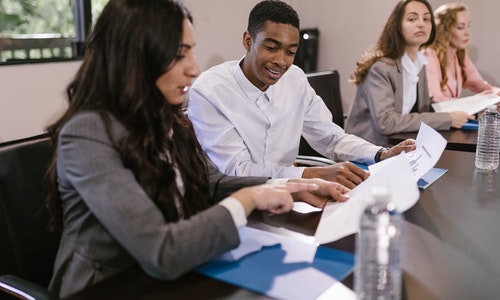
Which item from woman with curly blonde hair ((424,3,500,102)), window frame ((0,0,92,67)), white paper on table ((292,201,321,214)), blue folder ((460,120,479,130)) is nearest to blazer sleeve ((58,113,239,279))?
white paper on table ((292,201,321,214))

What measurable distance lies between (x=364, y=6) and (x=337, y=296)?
3879mm

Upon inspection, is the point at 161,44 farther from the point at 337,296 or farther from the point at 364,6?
the point at 364,6

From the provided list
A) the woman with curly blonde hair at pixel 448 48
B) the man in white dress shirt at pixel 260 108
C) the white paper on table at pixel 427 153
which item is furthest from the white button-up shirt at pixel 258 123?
the woman with curly blonde hair at pixel 448 48

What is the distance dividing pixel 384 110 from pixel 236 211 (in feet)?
5.48

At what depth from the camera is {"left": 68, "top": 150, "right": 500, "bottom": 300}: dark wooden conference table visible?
959mm

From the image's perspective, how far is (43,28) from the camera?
10.7 feet

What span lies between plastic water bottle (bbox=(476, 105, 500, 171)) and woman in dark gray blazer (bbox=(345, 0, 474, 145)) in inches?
20.9

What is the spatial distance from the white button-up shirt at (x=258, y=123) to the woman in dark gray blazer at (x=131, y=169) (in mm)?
611

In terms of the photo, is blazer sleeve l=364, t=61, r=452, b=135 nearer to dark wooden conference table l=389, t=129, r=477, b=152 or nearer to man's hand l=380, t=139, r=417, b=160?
dark wooden conference table l=389, t=129, r=477, b=152

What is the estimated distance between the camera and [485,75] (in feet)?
14.3

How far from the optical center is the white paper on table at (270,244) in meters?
1.08

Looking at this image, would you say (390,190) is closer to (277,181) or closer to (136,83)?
(277,181)

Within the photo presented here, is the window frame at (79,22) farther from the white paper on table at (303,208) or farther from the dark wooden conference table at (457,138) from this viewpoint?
the white paper on table at (303,208)

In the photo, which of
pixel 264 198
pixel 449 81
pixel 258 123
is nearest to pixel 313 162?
pixel 258 123
